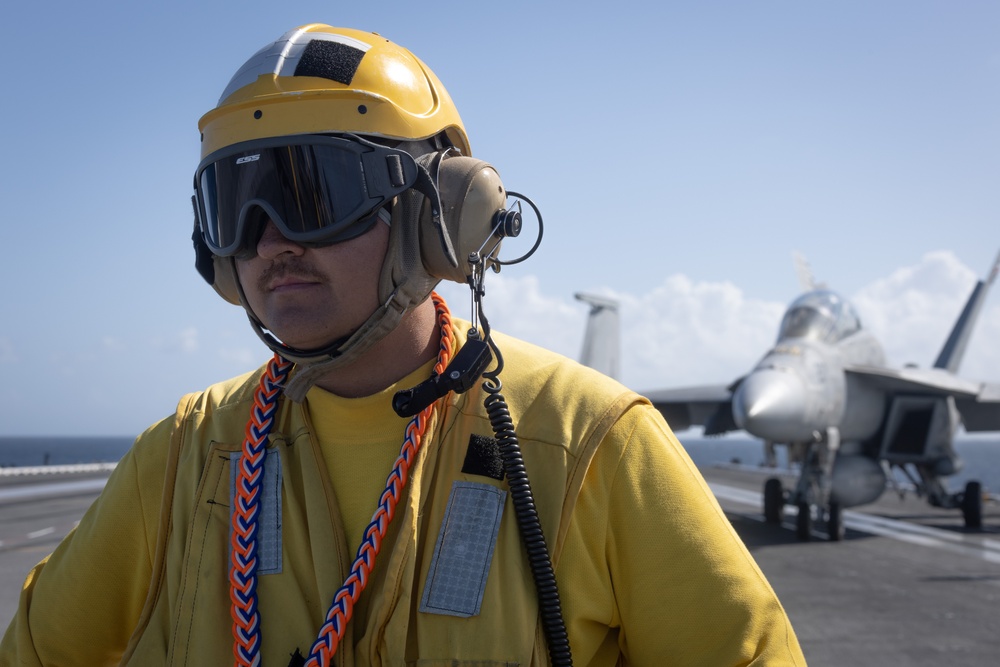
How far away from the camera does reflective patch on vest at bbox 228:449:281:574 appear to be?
1.60 m

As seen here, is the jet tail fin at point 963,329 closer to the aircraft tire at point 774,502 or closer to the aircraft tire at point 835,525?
the aircraft tire at point 774,502

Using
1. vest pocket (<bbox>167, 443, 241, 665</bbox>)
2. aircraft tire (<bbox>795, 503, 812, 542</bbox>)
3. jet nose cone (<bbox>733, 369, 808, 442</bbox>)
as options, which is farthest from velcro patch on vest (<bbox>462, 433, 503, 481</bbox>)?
aircraft tire (<bbox>795, 503, 812, 542</bbox>)

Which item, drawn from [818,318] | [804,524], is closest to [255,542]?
[804,524]

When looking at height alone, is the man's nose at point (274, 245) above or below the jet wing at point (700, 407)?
above

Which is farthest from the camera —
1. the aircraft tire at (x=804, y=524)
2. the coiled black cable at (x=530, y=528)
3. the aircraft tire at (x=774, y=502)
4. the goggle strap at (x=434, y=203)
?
the aircraft tire at (x=774, y=502)

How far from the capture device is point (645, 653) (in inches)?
57.6

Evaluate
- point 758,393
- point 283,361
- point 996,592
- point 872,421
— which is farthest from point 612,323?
point 283,361

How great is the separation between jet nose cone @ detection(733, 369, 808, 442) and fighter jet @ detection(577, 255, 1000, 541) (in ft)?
0.05

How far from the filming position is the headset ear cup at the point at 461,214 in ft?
5.50

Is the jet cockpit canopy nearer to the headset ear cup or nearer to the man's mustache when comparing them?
the headset ear cup

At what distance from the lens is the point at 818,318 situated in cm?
1288

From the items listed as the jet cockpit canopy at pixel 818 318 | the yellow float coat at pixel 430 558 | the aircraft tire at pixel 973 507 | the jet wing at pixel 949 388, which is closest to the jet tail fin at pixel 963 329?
the jet wing at pixel 949 388

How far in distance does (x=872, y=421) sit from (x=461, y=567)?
44.4ft

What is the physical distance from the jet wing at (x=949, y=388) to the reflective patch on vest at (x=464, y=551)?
12.6 meters
